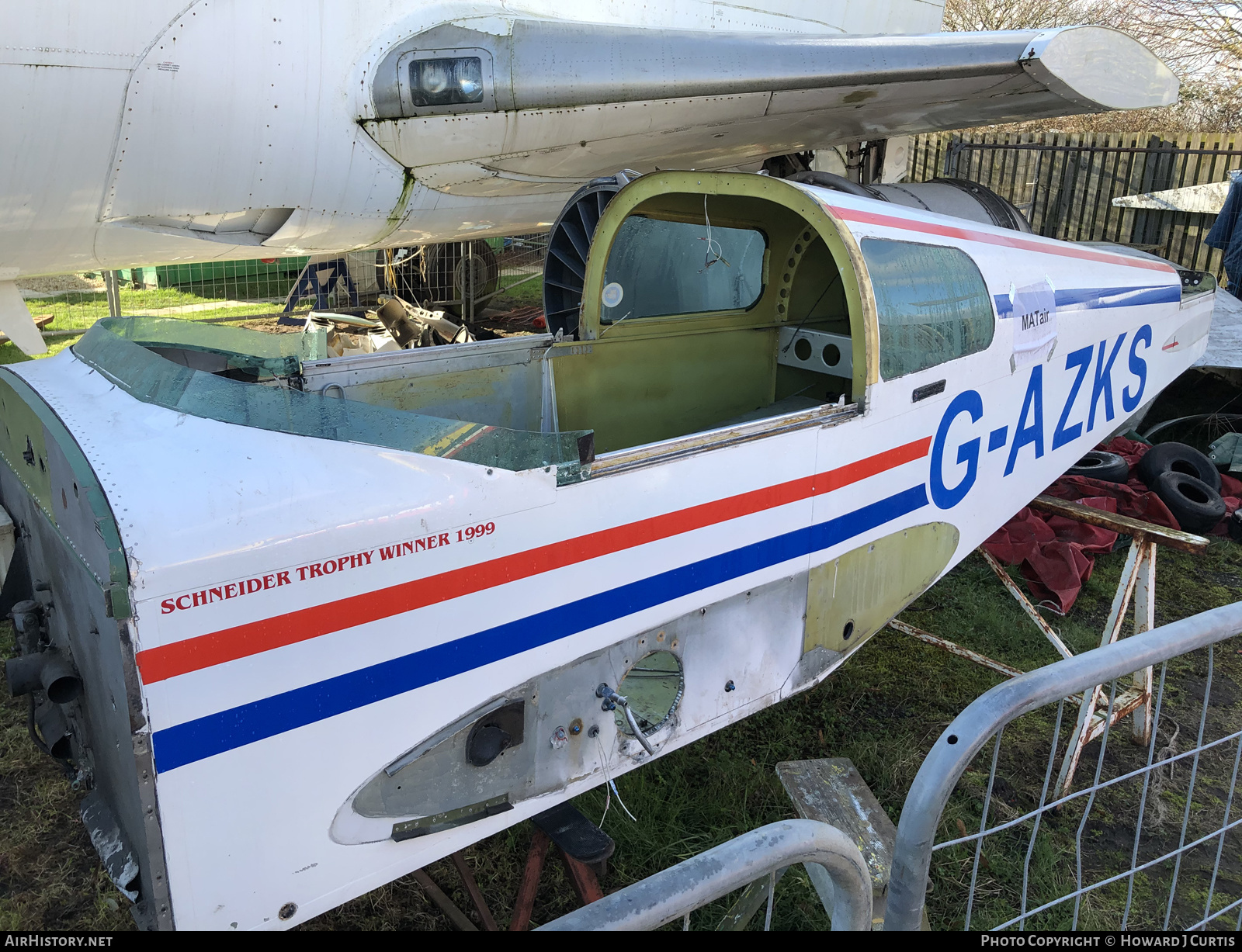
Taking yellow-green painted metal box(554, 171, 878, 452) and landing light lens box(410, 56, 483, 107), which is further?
landing light lens box(410, 56, 483, 107)

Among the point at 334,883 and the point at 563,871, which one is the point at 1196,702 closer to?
the point at 563,871

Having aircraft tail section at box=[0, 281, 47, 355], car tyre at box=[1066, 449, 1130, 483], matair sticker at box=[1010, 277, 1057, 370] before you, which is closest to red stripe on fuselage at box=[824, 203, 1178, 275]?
matair sticker at box=[1010, 277, 1057, 370]

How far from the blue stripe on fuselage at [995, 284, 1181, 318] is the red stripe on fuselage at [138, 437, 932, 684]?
138 cm

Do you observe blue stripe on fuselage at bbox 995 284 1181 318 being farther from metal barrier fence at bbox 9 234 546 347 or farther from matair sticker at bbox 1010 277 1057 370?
metal barrier fence at bbox 9 234 546 347

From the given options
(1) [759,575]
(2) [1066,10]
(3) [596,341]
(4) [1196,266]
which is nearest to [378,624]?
(1) [759,575]

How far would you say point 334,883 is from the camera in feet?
6.25

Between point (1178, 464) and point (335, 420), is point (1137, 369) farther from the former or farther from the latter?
point (335, 420)

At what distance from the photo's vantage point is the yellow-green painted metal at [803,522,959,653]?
283 centimetres

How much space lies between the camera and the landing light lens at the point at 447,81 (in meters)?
4.90

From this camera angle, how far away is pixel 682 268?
4.39 m

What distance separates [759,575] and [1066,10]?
27696 mm

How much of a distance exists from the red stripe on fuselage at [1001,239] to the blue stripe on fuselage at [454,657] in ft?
3.63

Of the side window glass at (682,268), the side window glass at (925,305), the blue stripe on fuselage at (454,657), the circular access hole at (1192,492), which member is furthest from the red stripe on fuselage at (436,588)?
the circular access hole at (1192,492)

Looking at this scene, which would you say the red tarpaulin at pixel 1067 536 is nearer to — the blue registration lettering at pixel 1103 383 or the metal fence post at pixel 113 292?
the blue registration lettering at pixel 1103 383
